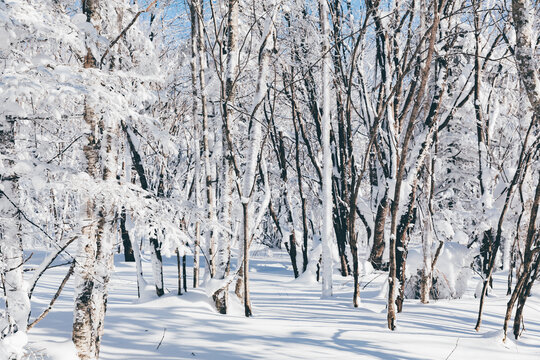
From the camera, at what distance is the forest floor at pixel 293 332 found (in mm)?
→ 4535

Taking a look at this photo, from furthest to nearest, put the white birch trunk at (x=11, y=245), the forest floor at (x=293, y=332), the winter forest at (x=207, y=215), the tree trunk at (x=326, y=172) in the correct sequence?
the tree trunk at (x=326, y=172), the forest floor at (x=293, y=332), the white birch trunk at (x=11, y=245), the winter forest at (x=207, y=215)

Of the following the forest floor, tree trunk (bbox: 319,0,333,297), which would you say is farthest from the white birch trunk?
tree trunk (bbox: 319,0,333,297)

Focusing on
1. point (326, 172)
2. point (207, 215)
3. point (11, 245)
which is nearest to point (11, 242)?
point (11, 245)

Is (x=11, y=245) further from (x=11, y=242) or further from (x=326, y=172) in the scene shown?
(x=326, y=172)

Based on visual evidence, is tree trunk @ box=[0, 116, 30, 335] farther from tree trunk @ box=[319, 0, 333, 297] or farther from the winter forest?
tree trunk @ box=[319, 0, 333, 297]

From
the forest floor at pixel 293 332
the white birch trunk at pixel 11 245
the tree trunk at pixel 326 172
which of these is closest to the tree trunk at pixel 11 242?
the white birch trunk at pixel 11 245

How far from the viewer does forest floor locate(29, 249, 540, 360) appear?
4.54 m

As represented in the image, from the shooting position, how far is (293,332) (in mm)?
5074

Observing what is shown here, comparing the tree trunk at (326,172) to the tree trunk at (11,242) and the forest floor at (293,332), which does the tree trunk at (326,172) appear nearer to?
the forest floor at (293,332)

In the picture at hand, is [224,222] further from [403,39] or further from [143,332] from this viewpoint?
[403,39]

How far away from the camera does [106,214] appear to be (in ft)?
15.3

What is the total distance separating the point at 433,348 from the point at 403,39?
711cm

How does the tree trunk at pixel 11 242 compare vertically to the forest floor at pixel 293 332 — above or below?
above

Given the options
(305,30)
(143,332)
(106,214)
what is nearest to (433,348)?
(143,332)
